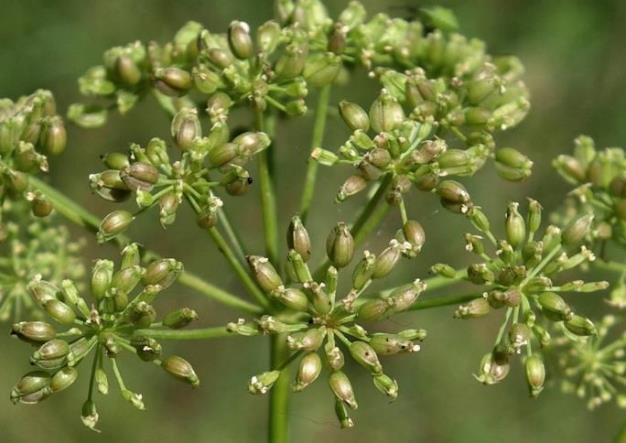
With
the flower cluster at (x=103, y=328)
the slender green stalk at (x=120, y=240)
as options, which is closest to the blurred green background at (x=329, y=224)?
the slender green stalk at (x=120, y=240)

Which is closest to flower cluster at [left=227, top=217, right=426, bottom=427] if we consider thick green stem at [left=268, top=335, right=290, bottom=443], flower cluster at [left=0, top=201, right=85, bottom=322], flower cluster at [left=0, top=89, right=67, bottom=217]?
thick green stem at [left=268, top=335, right=290, bottom=443]

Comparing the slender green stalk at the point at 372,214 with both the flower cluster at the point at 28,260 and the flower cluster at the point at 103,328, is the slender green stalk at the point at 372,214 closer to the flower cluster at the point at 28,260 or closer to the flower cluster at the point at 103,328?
the flower cluster at the point at 103,328

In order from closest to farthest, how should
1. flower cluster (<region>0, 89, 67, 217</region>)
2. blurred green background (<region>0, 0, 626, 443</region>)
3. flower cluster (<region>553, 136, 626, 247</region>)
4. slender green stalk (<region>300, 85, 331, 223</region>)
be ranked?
flower cluster (<region>0, 89, 67, 217</region>), slender green stalk (<region>300, 85, 331, 223</region>), flower cluster (<region>553, 136, 626, 247</region>), blurred green background (<region>0, 0, 626, 443</region>)

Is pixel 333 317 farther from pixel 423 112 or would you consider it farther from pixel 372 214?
pixel 423 112

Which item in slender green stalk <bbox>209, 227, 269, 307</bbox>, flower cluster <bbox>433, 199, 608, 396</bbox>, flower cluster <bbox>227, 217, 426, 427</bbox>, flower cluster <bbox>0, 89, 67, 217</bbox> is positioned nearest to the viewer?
flower cluster <bbox>227, 217, 426, 427</bbox>

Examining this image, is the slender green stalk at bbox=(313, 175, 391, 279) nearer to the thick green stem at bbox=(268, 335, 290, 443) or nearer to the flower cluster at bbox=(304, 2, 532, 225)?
the flower cluster at bbox=(304, 2, 532, 225)

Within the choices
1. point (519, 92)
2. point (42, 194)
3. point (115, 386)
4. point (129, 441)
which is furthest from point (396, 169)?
point (129, 441)
